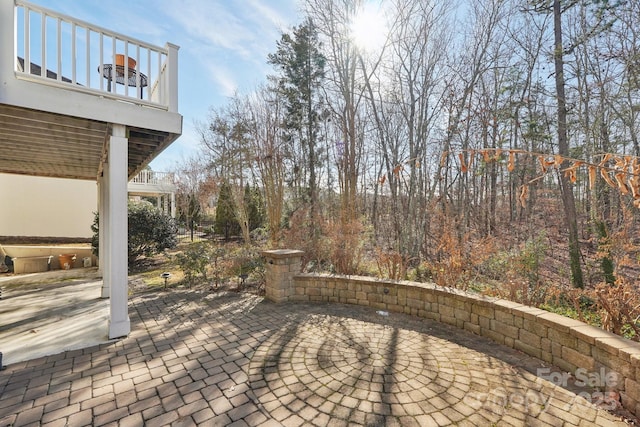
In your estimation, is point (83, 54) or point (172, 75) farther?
point (172, 75)

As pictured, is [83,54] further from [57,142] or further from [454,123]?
[454,123]

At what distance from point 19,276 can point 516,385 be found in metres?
11.0

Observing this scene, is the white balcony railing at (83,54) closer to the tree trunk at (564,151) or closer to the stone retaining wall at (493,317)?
the stone retaining wall at (493,317)

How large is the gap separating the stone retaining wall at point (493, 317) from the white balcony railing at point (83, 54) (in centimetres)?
317

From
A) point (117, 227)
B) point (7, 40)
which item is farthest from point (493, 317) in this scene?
point (7, 40)

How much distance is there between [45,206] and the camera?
12008mm

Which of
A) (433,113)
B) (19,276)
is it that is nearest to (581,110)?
(433,113)

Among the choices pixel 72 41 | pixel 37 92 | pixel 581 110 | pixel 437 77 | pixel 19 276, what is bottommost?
pixel 19 276

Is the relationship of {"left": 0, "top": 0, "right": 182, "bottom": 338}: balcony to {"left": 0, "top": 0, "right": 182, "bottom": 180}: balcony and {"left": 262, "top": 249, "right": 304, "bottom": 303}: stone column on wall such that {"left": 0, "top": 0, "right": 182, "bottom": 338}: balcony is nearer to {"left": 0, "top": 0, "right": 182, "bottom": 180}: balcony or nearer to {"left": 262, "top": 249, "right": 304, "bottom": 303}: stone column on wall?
{"left": 0, "top": 0, "right": 182, "bottom": 180}: balcony

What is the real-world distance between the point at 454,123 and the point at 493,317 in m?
6.00

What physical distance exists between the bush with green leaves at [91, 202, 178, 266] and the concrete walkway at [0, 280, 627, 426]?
19.2 ft

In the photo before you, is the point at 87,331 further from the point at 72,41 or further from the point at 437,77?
the point at 437,77

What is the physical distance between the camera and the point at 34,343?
3529 millimetres

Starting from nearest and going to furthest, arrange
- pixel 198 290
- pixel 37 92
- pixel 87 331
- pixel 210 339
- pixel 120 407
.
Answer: pixel 120 407, pixel 37 92, pixel 210 339, pixel 87 331, pixel 198 290
